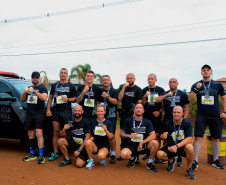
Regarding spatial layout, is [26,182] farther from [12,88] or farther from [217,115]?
[217,115]

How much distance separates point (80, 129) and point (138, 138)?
121 cm

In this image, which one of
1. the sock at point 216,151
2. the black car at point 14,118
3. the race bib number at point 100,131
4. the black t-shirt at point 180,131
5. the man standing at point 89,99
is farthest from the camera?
the black car at point 14,118

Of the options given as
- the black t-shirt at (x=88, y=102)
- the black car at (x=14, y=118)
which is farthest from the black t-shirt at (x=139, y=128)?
the black car at (x=14, y=118)

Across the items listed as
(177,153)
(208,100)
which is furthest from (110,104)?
(208,100)

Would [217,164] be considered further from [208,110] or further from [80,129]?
[80,129]

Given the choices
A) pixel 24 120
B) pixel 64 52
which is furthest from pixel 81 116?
pixel 64 52

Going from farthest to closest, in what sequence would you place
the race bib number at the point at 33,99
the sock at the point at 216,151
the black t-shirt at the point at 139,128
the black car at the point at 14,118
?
the black car at the point at 14,118 → the race bib number at the point at 33,99 → the sock at the point at 216,151 → the black t-shirt at the point at 139,128

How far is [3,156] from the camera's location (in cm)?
558

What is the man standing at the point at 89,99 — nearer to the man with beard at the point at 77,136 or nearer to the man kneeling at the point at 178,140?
the man with beard at the point at 77,136

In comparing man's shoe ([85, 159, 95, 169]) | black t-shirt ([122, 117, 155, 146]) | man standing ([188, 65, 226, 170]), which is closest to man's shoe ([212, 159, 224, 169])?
man standing ([188, 65, 226, 170])

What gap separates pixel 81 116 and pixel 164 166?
2.05 meters

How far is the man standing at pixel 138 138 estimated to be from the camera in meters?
4.62

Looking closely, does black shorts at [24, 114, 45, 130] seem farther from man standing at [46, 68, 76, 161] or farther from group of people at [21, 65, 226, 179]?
man standing at [46, 68, 76, 161]

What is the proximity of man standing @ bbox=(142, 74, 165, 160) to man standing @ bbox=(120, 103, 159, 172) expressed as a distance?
1.91ft
